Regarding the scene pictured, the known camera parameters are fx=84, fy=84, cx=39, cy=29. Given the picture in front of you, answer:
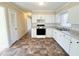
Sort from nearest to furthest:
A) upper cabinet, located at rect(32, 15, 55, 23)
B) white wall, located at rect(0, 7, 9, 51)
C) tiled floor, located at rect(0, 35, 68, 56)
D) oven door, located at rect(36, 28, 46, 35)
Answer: tiled floor, located at rect(0, 35, 68, 56), white wall, located at rect(0, 7, 9, 51), oven door, located at rect(36, 28, 46, 35), upper cabinet, located at rect(32, 15, 55, 23)

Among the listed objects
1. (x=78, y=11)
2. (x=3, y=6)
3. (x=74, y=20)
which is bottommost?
(x=74, y=20)

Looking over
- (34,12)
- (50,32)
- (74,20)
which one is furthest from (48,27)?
(74,20)

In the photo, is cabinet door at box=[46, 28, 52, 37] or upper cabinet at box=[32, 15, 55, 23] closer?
cabinet door at box=[46, 28, 52, 37]

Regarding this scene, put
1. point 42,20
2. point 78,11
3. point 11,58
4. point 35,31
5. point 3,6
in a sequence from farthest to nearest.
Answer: point 42,20, point 35,31, point 3,6, point 78,11, point 11,58

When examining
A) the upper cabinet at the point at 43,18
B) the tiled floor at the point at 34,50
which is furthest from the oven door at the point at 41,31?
the tiled floor at the point at 34,50

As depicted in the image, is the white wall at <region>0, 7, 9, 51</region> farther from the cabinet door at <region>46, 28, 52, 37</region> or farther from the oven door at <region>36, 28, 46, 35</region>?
the cabinet door at <region>46, 28, 52, 37</region>

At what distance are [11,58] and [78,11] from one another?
9.15 feet

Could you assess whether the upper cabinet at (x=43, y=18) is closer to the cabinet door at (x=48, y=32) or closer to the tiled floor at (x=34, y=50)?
the cabinet door at (x=48, y=32)

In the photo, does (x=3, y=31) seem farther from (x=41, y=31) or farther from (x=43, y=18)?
(x=43, y=18)

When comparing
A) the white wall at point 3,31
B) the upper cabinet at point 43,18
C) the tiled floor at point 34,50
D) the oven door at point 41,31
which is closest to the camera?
the tiled floor at point 34,50

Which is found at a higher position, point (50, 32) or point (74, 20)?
point (74, 20)

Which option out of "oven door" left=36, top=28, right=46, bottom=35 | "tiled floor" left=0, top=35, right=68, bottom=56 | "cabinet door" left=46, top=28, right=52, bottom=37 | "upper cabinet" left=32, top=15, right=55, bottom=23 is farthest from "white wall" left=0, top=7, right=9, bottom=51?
"cabinet door" left=46, top=28, right=52, bottom=37

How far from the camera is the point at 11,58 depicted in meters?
0.77

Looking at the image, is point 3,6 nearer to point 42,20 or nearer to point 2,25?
point 2,25
